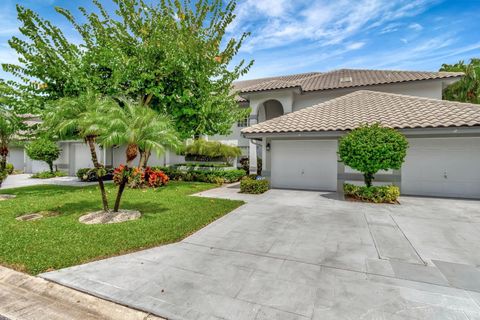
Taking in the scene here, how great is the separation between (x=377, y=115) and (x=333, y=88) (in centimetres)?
689

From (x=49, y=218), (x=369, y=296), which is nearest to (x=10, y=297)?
(x=49, y=218)

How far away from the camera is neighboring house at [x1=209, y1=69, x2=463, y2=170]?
1714 centimetres

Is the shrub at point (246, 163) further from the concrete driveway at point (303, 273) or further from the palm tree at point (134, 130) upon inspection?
the palm tree at point (134, 130)

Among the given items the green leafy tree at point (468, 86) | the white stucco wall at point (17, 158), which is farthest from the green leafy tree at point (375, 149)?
the white stucco wall at point (17, 158)

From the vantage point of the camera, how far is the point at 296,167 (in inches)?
558

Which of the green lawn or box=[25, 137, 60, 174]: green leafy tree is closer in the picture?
the green lawn

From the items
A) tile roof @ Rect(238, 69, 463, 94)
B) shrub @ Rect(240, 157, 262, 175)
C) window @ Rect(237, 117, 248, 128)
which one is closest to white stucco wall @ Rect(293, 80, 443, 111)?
tile roof @ Rect(238, 69, 463, 94)

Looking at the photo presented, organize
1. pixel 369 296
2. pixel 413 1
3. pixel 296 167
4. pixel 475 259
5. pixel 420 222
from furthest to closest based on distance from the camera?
pixel 296 167
pixel 413 1
pixel 420 222
pixel 475 259
pixel 369 296

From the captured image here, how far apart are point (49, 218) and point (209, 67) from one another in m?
11.8

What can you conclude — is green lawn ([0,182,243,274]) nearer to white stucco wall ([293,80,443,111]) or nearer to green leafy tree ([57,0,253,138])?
green leafy tree ([57,0,253,138])

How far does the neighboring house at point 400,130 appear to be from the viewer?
439 inches

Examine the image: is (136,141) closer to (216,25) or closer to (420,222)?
(420,222)

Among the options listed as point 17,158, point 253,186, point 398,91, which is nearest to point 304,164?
point 253,186

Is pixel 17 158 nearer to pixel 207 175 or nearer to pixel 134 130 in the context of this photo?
pixel 207 175
